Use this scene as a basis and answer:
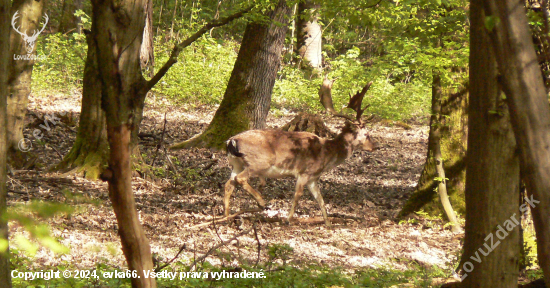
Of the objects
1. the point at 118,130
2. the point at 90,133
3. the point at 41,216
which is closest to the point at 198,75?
the point at 90,133

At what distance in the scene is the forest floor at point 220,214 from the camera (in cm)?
660

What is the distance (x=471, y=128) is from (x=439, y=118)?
5.35 meters

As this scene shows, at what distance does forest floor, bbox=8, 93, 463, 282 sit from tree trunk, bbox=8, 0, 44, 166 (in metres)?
0.81

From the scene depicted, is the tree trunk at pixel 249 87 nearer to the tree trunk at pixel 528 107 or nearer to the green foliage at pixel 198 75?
the green foliage at pixel 198 75

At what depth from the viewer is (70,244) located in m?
5.98

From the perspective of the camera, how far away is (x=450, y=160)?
9.45 m

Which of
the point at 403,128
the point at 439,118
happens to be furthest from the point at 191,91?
the point at 439,118

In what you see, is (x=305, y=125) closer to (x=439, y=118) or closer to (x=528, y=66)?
(x=439, y=118)

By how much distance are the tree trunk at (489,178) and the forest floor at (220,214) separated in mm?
1882

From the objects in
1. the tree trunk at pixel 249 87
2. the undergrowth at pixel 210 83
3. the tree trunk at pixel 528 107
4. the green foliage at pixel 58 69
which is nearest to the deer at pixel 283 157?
the tree trunk at pixel 249 87

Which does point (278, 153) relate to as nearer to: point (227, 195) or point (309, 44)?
point (227, 195)

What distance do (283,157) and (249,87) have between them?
13.1 ft

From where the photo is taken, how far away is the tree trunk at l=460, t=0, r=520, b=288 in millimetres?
3818

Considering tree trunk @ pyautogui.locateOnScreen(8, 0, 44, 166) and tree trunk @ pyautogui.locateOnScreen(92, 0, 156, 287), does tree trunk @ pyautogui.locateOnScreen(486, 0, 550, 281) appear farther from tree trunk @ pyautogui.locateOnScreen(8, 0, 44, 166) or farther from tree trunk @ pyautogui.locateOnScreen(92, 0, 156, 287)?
tree trunk @ pyautogui.locateOnScreen(8, 0, 44, 166)
